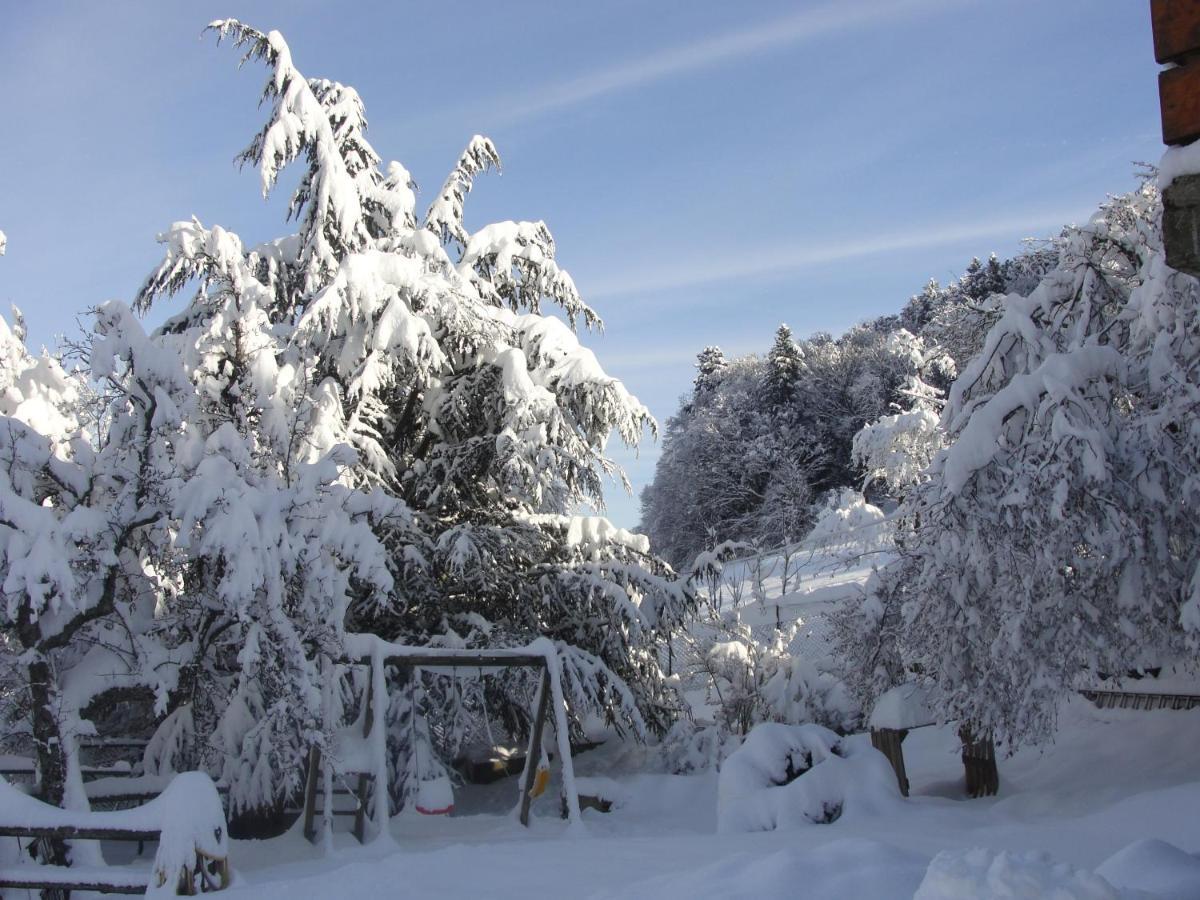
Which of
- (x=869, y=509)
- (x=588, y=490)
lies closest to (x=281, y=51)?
(x=588, y=490)

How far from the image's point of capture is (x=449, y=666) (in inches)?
312

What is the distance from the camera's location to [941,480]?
720 centimetres

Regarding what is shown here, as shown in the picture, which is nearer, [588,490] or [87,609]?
[87,609]

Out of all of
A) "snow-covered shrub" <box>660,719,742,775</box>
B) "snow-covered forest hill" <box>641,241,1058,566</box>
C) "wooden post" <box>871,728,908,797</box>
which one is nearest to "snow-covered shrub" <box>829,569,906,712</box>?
"wooden post" <box>871,728,908,797</box>

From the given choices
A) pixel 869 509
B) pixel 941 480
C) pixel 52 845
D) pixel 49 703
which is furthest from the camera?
pixel 869 509

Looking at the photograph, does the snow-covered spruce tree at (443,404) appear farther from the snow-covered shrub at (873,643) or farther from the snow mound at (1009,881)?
the snow mound at (1009,881)

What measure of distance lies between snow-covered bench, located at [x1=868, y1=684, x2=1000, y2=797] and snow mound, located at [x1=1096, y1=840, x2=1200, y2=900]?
15.4 ft

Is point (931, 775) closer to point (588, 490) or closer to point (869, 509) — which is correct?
point (588, 490)

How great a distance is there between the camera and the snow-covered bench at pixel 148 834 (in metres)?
4.77

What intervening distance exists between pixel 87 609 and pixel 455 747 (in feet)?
14.4

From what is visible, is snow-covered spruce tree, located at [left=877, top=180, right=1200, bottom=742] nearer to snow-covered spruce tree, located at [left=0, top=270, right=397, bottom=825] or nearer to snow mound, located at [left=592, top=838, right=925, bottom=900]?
snow mound, located at [left=592, top=838, right=925, bottom=900]

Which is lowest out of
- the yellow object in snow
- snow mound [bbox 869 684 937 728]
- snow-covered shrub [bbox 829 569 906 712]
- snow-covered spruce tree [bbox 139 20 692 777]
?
the yellow object in snow

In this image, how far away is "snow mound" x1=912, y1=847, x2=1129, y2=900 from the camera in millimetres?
2688

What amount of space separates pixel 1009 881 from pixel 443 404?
31.1ft
